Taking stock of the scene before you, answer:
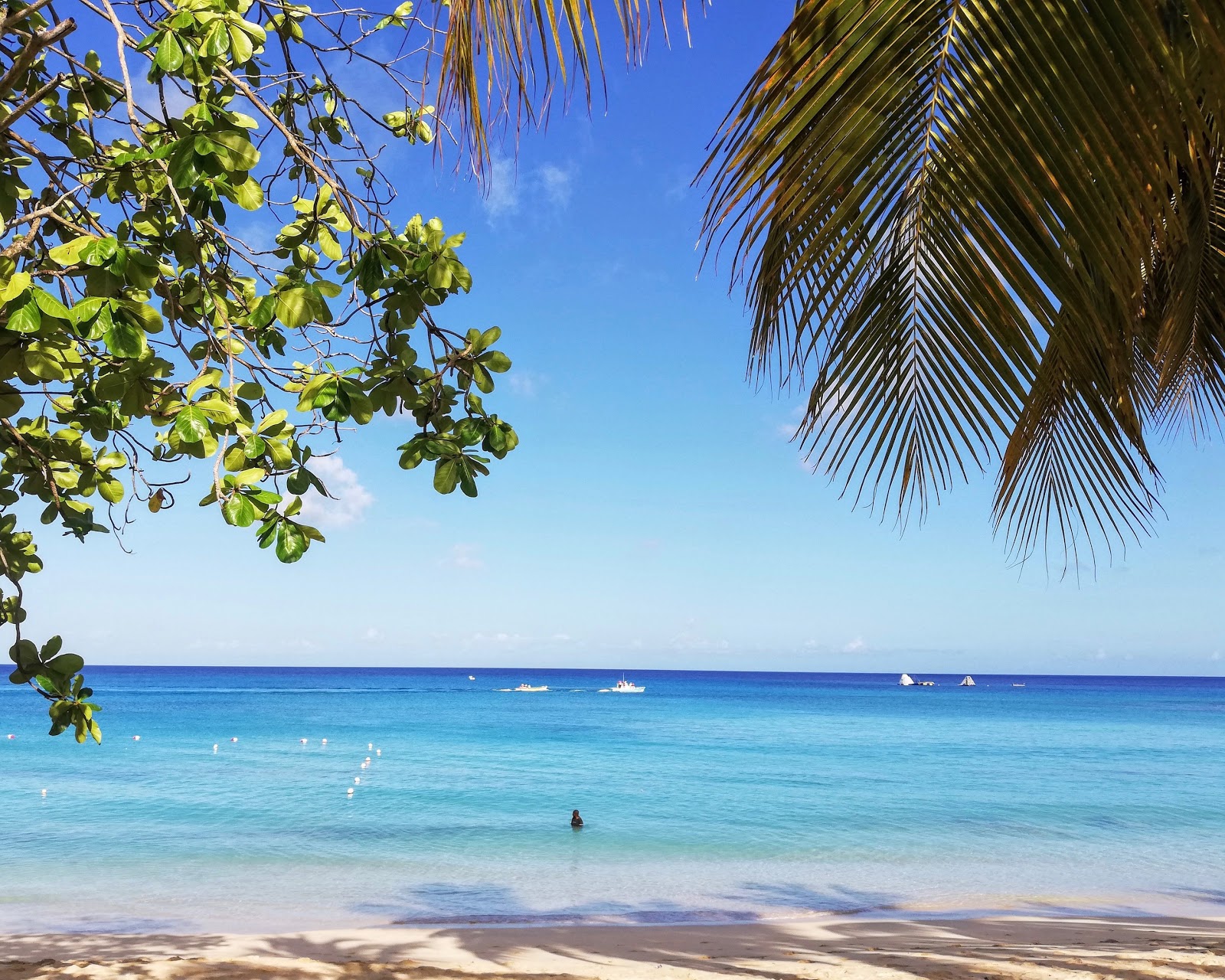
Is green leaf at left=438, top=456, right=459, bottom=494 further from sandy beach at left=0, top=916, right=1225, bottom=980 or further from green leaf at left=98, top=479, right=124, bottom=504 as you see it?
sandy beach at left=0, top=916, right=1225, bottom=980

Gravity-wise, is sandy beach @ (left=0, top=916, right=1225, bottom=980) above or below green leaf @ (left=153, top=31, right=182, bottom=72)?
below

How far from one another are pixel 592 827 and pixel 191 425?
1782 centimetres

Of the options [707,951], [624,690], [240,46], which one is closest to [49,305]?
[240,46]

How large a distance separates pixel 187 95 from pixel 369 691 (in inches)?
3651

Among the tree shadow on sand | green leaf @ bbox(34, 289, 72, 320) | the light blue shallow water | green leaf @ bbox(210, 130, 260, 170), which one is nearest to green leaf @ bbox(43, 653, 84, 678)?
green leaf @ bbox(34, 289, 72, 320)

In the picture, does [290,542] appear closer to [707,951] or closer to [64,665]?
[64,665]

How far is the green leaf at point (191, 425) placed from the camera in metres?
1.80

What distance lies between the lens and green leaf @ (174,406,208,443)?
5.91 ft

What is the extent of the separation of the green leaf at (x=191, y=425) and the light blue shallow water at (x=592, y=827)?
10579mm

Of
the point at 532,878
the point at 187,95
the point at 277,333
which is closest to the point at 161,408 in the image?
the point at 187,95

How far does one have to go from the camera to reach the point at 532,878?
527 inches

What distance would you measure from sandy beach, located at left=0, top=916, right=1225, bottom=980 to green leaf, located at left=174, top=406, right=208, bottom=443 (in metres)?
6.72

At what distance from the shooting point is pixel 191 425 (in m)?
1.80

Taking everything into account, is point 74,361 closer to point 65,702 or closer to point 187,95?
point 187,95
